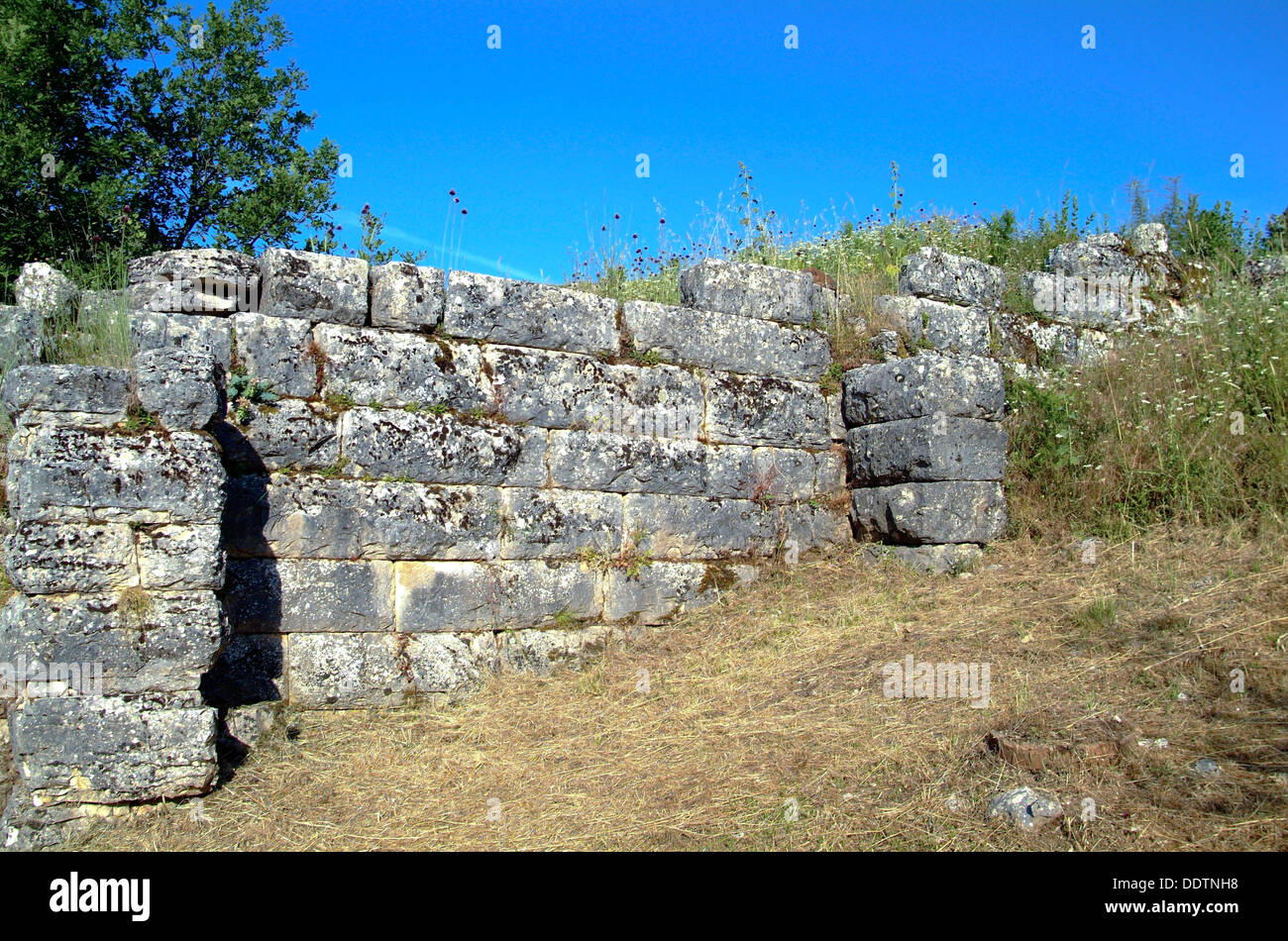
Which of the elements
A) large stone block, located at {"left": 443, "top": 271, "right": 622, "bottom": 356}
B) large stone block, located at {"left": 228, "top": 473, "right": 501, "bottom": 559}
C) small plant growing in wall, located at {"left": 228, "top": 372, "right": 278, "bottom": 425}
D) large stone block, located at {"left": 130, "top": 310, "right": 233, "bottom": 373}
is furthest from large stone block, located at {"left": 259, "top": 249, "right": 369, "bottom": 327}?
large stone block, located at {"left": 228, "top": 473, "right": 501, "bottom": 559}

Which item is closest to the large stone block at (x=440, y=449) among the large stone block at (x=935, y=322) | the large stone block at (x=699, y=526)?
the large stone block at (x=699, y=526)

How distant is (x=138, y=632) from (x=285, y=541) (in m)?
1.19

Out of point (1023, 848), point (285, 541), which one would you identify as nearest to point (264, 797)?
point (285, 541)

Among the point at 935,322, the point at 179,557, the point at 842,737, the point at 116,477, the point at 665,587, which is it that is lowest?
the point at 842,737

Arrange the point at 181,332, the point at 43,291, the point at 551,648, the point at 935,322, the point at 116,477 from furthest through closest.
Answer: the point at 935,322 → the point at 551,648 → the point at 43,291 → the point at 181,332 → the point at 116,477

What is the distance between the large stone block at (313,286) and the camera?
5.88 m

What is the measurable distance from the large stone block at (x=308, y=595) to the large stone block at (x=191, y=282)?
1.61 m

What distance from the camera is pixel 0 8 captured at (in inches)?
463

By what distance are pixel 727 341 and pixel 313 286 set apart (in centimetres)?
308

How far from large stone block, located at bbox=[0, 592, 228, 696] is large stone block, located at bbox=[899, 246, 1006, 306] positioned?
599 cm

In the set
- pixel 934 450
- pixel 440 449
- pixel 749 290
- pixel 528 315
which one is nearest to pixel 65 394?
pixel 440 449

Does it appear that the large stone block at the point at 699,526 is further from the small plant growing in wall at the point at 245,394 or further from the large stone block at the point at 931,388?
the small plant growing in wall at the point at 245,394

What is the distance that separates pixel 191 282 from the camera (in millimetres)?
5727

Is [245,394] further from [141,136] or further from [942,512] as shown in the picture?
[141,136]
